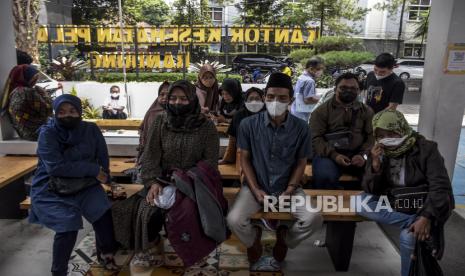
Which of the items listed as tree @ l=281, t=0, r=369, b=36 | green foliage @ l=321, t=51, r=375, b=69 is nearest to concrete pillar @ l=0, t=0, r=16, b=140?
tree @ l=281, t=0, r=369, b=36

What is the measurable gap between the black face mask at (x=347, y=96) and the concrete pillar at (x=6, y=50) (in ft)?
11.8

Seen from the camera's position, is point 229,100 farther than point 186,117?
Yes

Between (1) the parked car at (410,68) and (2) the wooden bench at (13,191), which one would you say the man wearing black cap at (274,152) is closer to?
(2) the wooden bench at (13,191)

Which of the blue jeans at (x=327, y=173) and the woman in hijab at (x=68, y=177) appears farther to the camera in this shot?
the blue jeans at (x=327, y=173)

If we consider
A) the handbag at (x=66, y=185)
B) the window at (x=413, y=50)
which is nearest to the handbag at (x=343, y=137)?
the handbag at (x=66, y=185)

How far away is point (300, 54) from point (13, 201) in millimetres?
9602

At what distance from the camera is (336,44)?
40.9ft

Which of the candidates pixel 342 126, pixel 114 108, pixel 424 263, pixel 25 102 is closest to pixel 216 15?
pixel 114 108

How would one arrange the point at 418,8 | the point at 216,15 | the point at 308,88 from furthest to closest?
the point at 418,8 → the point at 216,15 → the point at 308,88

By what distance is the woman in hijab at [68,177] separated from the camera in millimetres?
2557

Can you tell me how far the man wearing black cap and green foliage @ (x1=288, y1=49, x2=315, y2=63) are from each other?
363 inches

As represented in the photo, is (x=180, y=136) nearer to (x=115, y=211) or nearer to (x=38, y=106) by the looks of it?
(x=115, y=211)

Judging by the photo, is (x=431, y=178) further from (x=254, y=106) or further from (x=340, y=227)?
(x=254, y=106)

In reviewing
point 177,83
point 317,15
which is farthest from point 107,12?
point 177,83
